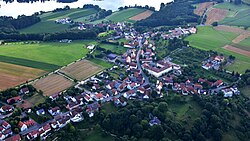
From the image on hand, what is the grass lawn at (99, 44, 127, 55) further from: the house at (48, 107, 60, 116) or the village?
the house at (48, 107, 60, 116)

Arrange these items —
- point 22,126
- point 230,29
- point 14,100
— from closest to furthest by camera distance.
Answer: point 22,126 → point 14,100 → point 230,29

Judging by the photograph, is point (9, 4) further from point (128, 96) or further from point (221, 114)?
point (221, 114)

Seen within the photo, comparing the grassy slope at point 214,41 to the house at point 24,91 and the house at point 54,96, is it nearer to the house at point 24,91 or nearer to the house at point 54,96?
the house at point 54,96

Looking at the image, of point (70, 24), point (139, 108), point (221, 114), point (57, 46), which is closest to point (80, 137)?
point (139, 108)

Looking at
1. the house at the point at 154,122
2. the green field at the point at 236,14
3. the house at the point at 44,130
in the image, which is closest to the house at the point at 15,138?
the house at the point at 44,130

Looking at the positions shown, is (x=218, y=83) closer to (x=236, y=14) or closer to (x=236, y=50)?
(x=236, y=50)

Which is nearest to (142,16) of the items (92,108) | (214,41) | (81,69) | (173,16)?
(173,16)
